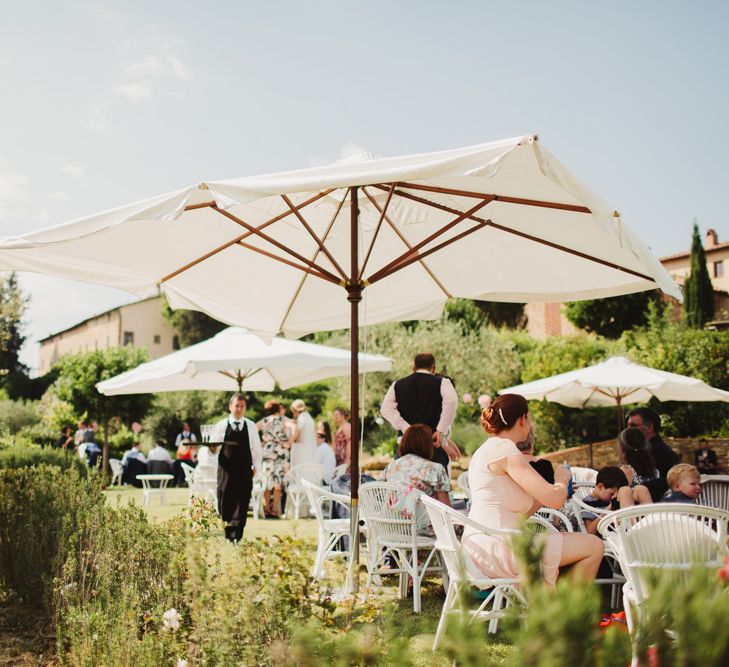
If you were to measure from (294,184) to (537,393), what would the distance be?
865cm

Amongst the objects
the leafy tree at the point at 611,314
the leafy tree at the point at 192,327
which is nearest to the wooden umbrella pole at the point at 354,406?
the leafy tree at the point at 611,314

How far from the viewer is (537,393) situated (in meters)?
11.9

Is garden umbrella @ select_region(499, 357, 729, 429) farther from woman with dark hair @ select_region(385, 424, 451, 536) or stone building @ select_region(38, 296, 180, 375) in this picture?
stone building @ select_region(38, 296, 180, 375)

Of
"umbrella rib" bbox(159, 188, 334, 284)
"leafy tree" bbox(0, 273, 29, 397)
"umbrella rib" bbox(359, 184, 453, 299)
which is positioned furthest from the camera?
"leafy tree" bbox(0, 273, 29, 397)

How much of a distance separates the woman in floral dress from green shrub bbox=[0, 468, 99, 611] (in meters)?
6.34

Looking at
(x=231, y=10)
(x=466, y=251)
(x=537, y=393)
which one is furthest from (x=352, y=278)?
(x=537, y=393)

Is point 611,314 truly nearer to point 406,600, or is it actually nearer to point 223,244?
point 406,600

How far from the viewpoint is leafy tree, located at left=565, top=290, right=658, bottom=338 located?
31.1 metres

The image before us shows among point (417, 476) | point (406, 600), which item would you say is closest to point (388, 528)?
point (417, 476)

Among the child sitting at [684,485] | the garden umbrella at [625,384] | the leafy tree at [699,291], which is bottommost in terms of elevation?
the child sitting at [684,485]

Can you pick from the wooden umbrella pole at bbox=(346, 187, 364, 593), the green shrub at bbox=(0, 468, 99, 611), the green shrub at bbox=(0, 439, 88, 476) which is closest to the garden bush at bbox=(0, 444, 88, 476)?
the green shrub at bbox=(0, 439, 88, 476)

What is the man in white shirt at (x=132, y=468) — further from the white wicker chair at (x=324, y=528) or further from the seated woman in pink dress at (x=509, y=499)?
the seated woman in pink dress at (x=509, y=499)

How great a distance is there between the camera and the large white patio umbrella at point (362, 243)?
3.96 m

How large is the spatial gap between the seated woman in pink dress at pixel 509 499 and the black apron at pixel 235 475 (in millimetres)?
4645
